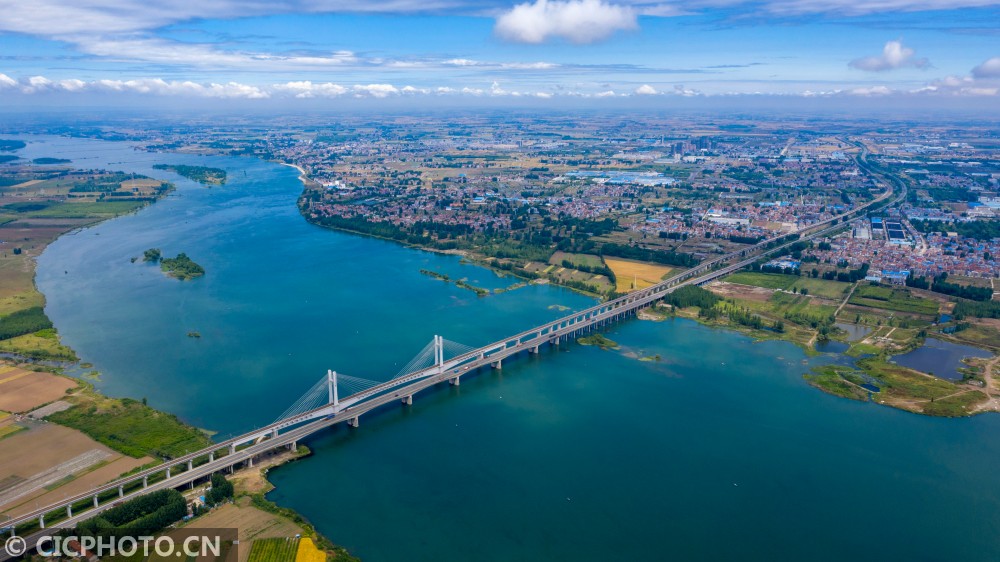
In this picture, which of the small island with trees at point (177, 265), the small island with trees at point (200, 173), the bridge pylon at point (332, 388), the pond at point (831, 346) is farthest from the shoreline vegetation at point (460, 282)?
the small island with trees at point (200, 173)

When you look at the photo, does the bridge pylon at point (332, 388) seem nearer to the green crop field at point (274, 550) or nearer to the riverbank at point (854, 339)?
the green crop field at point (274, 550)

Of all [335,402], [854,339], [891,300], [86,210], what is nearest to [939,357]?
[854,339]

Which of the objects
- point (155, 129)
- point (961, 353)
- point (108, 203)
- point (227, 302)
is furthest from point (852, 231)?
point (155, 129)

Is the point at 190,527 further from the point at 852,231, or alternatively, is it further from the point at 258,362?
the point at 852,231

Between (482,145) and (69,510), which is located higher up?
(482,145)

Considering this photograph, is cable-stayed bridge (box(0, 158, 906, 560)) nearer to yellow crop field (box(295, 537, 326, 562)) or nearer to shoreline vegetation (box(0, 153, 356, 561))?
shoreline vegetation (box(0, 153, 356, 561))

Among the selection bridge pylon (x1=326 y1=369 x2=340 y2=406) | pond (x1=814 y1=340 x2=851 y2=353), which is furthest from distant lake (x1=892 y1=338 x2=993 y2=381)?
bridge pylon (x1=326 y1=369 x2=340 y2=406)
